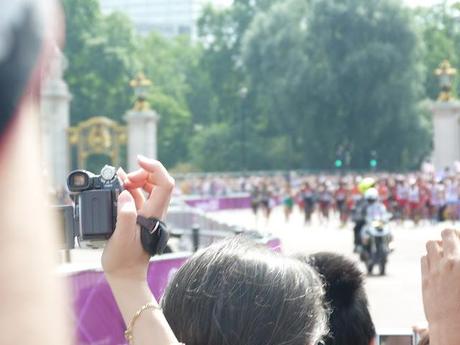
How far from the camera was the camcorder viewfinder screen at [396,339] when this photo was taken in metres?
3.67

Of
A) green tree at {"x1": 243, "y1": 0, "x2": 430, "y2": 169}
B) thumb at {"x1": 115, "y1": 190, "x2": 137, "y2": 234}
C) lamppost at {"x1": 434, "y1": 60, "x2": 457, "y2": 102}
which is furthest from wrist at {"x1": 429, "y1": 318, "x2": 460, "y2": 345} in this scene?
green tree at {"x1": 243, "y1": 0, "x2": 430, "y2": 169}

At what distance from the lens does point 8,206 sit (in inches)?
44.9

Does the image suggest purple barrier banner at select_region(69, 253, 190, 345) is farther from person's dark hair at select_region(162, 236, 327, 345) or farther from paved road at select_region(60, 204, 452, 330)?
person's dark hair at select_region(162, 236, 327, 345)

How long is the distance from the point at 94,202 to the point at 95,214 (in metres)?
0.03

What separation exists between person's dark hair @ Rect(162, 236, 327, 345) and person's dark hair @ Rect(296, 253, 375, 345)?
1167 millimetres

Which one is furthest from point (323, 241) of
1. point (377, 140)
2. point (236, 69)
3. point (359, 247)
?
point (236, 69)

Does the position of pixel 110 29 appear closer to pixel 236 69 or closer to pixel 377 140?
pixel 236 69

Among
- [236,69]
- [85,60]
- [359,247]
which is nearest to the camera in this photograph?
[359,247]

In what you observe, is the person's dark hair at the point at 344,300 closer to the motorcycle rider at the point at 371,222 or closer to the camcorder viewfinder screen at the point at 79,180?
the camcorder viewfinder screen at the point at 79,180

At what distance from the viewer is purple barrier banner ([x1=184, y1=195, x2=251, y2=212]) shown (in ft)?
166

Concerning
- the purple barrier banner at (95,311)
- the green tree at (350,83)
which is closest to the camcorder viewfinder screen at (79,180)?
the purple barrier banner at (95,311)

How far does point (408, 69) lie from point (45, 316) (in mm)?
69128

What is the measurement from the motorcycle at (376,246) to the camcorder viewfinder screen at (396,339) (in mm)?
16935

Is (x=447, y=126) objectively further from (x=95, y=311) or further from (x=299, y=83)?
(x=95, y=311)
